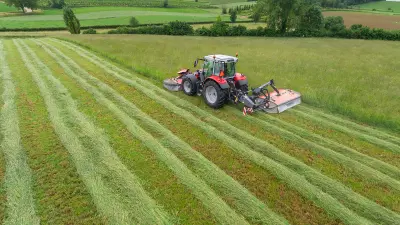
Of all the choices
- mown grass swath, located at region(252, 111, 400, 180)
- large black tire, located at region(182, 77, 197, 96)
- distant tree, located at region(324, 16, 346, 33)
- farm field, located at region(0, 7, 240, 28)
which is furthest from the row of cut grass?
farm field, located at region(0, 7, 240, 28)

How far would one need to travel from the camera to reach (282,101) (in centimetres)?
977

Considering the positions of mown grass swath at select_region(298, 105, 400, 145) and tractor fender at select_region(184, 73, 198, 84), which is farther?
tractor fender at select_region(184, 73, 198, 84)

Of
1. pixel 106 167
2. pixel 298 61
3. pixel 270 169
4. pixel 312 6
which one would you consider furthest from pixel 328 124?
pixel 312 6

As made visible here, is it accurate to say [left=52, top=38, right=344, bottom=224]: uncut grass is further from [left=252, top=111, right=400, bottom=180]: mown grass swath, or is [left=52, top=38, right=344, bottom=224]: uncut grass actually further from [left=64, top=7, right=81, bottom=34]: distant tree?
[left=64, top=7, right=81, bottom=34]: distant tree

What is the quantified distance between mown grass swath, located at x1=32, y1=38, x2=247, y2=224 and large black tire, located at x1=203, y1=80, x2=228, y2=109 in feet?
9.99

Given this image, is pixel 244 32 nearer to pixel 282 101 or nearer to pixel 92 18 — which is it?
pixel 92 18

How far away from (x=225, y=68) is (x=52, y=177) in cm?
686

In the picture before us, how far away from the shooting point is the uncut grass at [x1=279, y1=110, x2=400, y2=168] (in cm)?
676

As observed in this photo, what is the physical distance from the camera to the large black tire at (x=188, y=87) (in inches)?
424

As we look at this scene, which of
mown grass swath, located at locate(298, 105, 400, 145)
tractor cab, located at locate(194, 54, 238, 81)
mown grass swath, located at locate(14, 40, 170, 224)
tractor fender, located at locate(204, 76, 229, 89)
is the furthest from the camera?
tractor cab, located at locate(194, 54, 238, 81)

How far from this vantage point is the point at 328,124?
8.51m

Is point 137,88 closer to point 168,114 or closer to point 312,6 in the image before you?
point 168,114

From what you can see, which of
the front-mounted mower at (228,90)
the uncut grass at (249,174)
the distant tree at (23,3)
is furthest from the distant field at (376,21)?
the distant tree at (23,3)

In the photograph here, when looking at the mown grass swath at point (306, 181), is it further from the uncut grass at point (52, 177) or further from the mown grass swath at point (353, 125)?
the uncut grass at point (52, 177)
